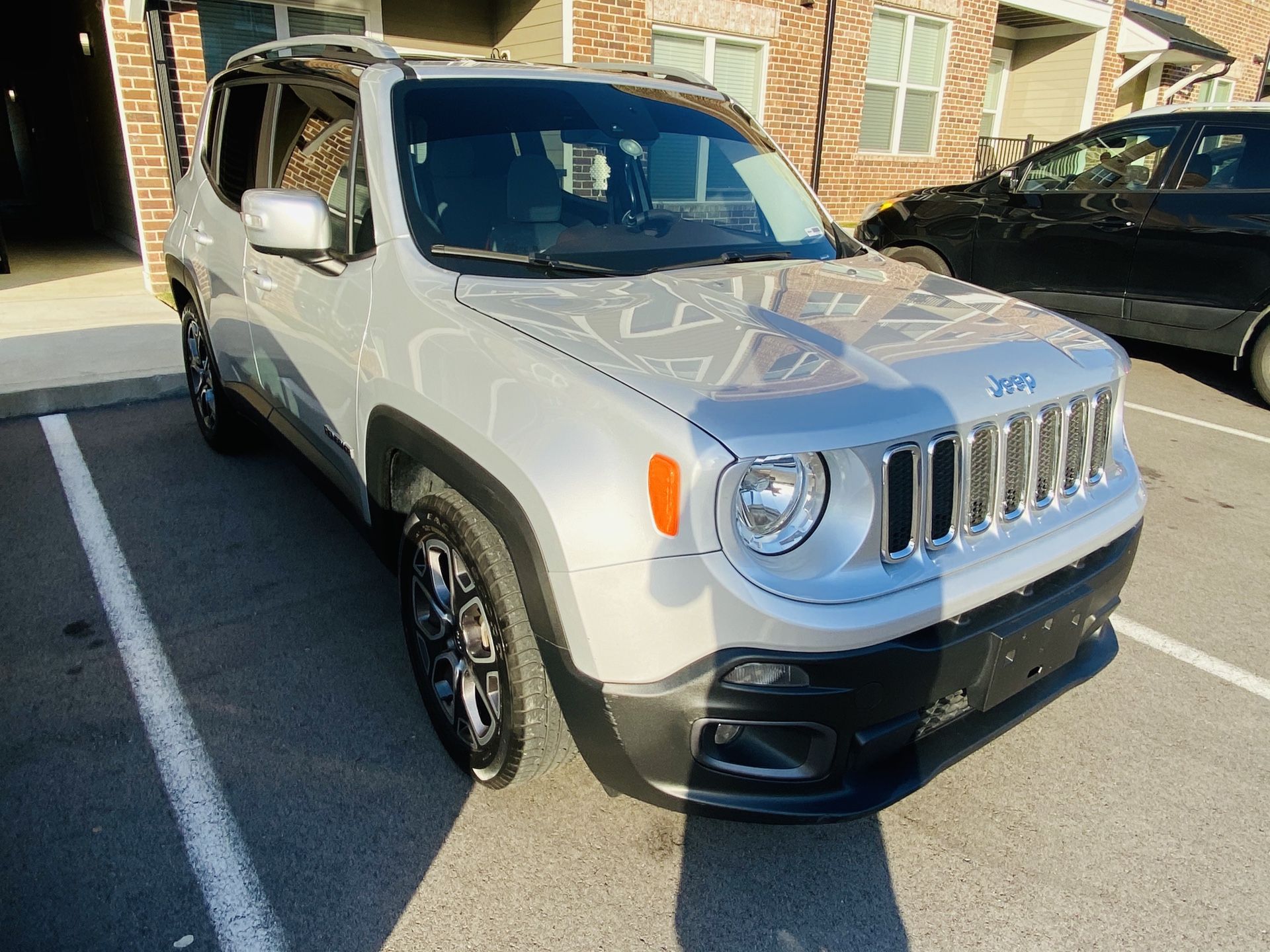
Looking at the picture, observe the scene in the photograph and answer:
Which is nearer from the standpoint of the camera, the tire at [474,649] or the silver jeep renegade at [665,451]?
the silver jeep renegade at [665,451]

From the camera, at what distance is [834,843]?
2.39 meters

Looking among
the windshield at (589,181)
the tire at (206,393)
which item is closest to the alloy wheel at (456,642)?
the windshield at (589,181)

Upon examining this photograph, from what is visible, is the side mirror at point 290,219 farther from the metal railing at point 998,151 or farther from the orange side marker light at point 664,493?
the metal railing at point 998,151

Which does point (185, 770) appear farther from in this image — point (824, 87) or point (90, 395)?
point (824, 87)

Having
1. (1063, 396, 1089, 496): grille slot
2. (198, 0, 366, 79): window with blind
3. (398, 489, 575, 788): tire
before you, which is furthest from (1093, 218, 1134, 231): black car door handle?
(198, 0, 366, 79): window with blind

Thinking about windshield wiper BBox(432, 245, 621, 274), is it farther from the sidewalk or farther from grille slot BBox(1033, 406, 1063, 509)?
the sidewalk

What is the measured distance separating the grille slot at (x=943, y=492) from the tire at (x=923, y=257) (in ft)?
19.9

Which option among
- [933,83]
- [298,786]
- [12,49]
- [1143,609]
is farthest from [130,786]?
[12,49]

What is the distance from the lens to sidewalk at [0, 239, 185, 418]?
562 cm

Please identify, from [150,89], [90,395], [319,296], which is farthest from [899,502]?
[150,89]

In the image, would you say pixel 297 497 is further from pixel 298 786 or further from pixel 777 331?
pixel 777 331

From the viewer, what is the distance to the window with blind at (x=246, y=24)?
27.7 feet

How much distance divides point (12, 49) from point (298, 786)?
16.1 m

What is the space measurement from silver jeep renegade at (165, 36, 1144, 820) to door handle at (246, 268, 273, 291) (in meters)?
0.02
